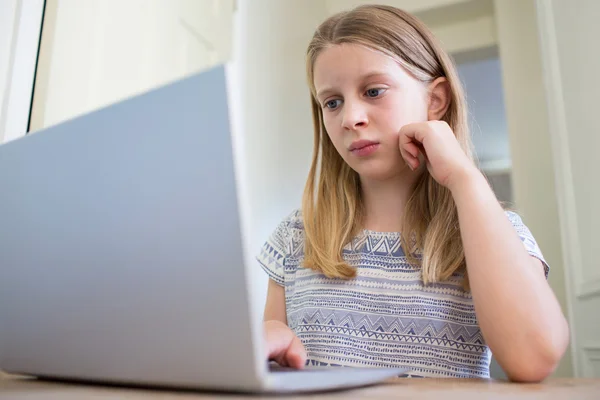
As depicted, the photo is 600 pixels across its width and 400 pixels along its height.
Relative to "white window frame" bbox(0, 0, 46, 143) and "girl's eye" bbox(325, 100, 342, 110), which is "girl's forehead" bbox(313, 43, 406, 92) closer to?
"girl's eye" bbox(325, 100, 342, 110)

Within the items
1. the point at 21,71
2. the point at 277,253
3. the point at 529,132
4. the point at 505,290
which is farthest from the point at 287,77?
the point at 505,290

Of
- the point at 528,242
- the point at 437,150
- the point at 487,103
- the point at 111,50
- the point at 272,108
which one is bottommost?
the point at 528,242

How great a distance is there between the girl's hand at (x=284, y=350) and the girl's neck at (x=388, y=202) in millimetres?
349

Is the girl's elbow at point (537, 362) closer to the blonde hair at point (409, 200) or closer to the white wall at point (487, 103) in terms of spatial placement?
the blonde hair at point (409, 200)

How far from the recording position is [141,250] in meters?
0.34

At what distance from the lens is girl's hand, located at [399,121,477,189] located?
71 centimetres

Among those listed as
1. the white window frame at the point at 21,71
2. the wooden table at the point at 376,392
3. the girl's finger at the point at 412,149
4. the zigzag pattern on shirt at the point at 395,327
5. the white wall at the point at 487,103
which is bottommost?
the wooden table at the point at 376,392

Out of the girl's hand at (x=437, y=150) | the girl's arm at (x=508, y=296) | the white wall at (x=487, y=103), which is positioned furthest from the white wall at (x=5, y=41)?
the white wall at (x=487, y=103)

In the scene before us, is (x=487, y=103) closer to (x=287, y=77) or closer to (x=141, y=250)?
(x=287, y=77)

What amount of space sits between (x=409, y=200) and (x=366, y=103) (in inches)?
7.6

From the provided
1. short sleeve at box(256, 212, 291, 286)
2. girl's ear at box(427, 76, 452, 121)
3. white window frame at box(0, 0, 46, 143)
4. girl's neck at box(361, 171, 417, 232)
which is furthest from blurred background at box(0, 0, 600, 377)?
girl's ear at box(427, 76, 452, 121)

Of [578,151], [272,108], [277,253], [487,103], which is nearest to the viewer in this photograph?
[277,253]

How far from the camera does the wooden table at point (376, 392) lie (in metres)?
0.34

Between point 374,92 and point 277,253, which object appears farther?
point 277,253
